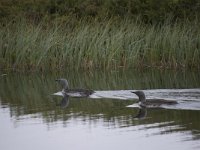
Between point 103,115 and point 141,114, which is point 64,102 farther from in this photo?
point 141,114

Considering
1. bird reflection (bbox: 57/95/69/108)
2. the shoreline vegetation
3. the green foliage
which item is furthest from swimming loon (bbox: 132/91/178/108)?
the green foliage

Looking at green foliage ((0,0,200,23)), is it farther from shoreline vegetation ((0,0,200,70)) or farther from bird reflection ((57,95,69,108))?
bird reflection ((57,95,69,108))

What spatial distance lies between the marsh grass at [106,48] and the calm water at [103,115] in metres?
1.49

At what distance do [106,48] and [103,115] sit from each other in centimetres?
958

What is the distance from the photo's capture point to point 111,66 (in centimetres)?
2598

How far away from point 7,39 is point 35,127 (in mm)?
12635

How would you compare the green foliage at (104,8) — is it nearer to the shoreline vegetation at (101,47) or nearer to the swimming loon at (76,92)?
the shoreline vegetation at (101,47)

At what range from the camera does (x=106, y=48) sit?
2552 centimetres

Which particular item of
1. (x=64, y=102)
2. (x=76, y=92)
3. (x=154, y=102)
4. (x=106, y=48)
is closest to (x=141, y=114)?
(x=154, y=102)

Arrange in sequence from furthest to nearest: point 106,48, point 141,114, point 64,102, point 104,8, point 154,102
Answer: point 104,8 < point 106,48 < point 64,102 < point 154,102 < point 141,114

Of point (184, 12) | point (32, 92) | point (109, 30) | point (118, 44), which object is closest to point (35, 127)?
point (32, 92)

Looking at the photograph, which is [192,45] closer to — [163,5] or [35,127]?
[163,5]

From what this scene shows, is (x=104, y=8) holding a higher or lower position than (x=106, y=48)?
higher

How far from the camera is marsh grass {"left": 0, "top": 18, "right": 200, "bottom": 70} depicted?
83.3 feet
